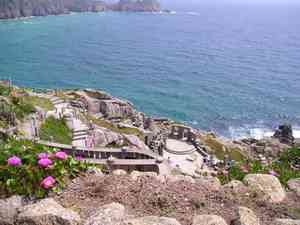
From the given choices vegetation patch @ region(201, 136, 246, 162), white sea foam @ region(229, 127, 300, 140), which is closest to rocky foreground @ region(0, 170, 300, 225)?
vegetation patch @ region(201, 136, 246, 162)

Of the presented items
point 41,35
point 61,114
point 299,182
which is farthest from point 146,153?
point 41,35

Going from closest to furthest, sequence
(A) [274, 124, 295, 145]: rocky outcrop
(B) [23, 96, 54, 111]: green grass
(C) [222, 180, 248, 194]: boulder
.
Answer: (C) [222, 180, 248, 194]: boulder < (B) [23, 96, 54, 111]: green grass < (A) [274, 124, 295, 145]: rocky outcrop

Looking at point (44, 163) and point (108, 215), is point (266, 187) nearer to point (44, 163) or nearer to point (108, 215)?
point (108, 215)

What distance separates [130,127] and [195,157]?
31.9 feet

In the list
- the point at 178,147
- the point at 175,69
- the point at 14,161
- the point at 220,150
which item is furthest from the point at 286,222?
the point at 175,69

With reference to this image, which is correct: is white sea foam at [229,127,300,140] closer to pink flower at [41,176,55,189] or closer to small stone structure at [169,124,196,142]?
small stone structure at [169,124,196,142]

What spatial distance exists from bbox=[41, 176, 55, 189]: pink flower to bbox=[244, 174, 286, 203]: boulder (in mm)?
5118

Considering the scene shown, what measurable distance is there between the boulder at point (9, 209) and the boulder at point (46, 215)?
162mm

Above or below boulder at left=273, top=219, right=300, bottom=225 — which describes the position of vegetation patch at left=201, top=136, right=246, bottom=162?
below

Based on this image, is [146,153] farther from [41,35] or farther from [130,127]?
[41,35]

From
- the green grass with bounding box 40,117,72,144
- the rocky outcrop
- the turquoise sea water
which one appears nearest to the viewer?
the green grass with bounding box 40,117,72,144

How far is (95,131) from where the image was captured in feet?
116

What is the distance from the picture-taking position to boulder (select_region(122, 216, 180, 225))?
23.7 ft

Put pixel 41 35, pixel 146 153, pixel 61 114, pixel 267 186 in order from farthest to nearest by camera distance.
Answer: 1. pixel 41 35
2. pixel 61 114
3. pixel 146 153
4. pixel 267 186
